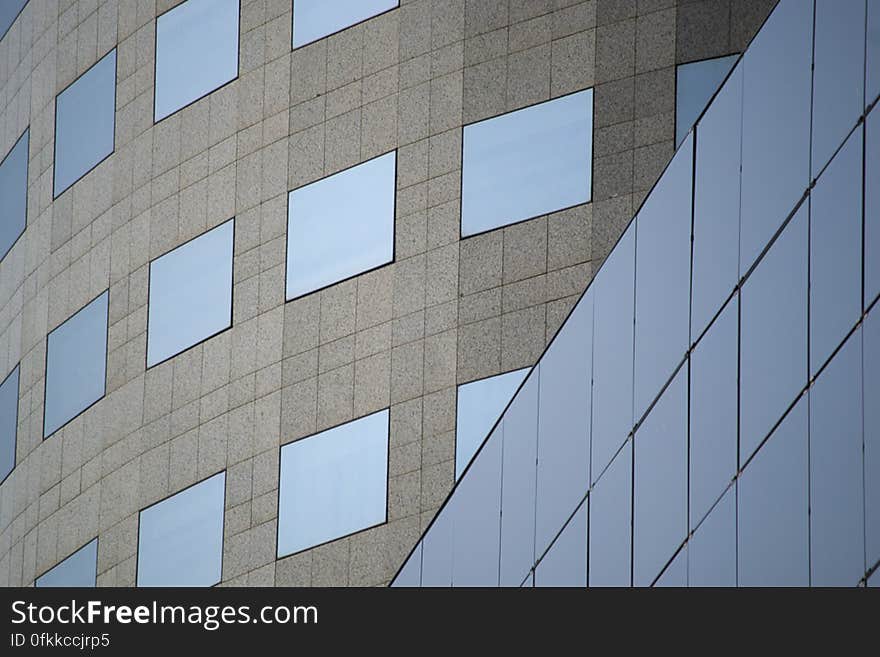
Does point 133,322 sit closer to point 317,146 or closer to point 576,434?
point 317,146

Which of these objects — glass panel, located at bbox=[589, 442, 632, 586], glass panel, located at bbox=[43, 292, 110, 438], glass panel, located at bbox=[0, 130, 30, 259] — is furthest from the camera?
glass panel, located at bbox=[0, 130, 30, 259]

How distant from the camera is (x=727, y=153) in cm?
1839

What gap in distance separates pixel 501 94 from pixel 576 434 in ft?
27.2

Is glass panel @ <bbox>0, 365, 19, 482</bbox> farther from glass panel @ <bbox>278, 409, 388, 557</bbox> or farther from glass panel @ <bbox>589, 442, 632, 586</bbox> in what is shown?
glass panel @ <bbox>589, 442, 632, 586</bbox>

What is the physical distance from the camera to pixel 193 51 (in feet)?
108

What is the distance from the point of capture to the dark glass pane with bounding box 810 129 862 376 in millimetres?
15773

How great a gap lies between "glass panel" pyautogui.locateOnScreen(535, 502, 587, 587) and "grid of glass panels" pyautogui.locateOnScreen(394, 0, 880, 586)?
33mm

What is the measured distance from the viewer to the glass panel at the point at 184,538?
30625 mm

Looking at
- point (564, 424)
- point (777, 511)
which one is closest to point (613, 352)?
point (564, 424)

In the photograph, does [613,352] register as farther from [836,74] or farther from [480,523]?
[836,74]

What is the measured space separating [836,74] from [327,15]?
15.5m

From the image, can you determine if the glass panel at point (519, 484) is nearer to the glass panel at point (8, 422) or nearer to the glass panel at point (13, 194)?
the glass panel at point (8, 422)

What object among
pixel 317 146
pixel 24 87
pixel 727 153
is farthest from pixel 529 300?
pixel 24 87

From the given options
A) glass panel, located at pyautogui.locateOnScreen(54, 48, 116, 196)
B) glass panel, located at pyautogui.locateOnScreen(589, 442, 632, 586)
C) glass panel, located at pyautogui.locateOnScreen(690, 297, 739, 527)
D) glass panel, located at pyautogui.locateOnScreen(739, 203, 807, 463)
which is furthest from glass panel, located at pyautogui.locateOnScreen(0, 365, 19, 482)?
glass panel, located at pyautogui.locateOnScreen(739, 203, 807, 463)
